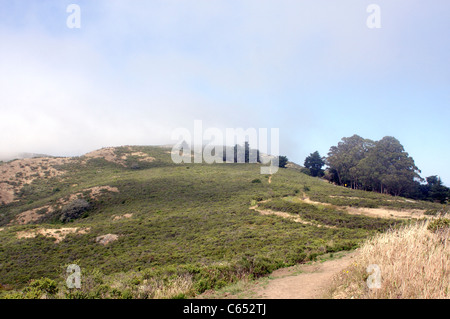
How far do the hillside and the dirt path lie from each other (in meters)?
0.93

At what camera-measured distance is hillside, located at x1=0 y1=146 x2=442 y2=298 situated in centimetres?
997

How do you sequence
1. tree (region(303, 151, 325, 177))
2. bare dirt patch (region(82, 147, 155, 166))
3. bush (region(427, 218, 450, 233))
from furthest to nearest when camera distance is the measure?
tree (region(303, 151, 325, 177)) < bare dirt patch (region(82, 147, 155, 166)) < bush (region(427, 218, 450, 233))

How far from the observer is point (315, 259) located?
1180 cm

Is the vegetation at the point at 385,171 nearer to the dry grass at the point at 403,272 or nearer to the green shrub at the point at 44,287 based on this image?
the dry grass at the point at 403,272

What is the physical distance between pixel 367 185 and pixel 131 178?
48538mm

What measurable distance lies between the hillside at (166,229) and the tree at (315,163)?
1230 inches

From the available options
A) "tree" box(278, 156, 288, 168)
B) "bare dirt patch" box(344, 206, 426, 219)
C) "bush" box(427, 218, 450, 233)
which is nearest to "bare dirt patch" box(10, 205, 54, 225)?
"bare dirt patch" box(344, 206, 426, 219)

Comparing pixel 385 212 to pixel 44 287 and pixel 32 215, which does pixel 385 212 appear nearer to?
pixel 44 287

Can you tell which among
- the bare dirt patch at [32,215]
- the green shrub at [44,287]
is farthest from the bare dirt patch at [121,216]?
the green shrub at [44,287]

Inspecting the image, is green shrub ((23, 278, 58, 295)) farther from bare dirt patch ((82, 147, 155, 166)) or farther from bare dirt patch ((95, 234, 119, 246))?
bare dirt patch ((82, 147, 155, 166))

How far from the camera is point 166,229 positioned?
24062 millimetres

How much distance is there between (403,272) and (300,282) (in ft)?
12.0

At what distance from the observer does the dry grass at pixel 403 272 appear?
17.0 ft
